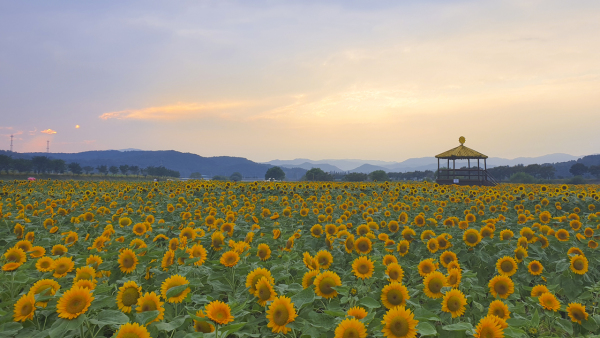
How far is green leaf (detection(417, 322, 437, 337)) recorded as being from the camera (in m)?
2.30

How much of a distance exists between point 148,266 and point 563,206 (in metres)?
13.9

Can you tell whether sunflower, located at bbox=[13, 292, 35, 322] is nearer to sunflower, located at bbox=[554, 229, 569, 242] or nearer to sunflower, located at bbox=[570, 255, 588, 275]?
sunflower, located at bbox=[570, 255, 588, 275]

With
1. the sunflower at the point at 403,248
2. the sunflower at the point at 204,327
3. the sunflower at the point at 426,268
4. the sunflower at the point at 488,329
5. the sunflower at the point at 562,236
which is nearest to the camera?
the sunflower at the point at 488,329

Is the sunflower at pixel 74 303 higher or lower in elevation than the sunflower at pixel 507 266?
higher

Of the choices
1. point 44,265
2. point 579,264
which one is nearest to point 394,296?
point 579,264

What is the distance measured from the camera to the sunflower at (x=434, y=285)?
10.7 ft

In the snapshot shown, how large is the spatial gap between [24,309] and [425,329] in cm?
301

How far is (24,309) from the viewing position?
100 inches

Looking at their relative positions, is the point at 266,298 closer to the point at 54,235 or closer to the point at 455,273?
the point at 455,273

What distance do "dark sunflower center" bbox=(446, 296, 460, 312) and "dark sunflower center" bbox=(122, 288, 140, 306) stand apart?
2722 mm

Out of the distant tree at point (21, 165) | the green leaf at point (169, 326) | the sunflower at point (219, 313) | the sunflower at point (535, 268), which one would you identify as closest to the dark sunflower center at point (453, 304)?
the sunflower at point (219, 313)

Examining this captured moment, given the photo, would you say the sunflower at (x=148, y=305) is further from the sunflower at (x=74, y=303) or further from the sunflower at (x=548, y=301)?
the sunflower at (x=548, y=301)

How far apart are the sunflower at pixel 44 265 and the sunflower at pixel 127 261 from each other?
67cm

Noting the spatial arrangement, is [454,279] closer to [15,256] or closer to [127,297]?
[127,297]
